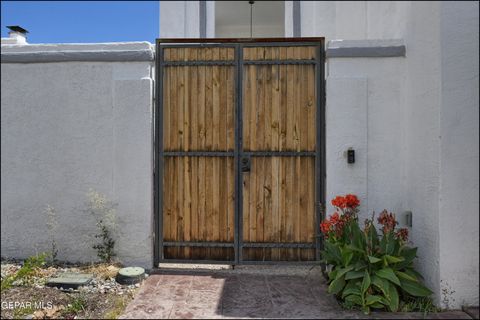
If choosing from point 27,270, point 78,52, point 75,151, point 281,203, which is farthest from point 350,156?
point 27,270

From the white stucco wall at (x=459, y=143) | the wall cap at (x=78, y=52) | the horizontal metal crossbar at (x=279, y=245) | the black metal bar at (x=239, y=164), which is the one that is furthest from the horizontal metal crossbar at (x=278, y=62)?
the horizontal metal crossbar at (x=279, y=245)

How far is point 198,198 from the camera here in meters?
4.07

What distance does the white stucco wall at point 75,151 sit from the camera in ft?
13.1

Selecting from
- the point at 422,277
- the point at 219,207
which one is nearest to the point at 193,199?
the point at 219,207

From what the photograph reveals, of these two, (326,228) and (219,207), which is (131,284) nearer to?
(219,207)

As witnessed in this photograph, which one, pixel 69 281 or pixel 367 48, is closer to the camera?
pixel 69 281

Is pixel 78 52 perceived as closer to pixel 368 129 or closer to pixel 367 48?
pixel 367 48

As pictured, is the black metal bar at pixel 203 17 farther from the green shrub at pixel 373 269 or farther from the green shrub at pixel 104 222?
the green shrub at pixel 373 269

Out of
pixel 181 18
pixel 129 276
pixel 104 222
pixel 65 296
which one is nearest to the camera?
pixel 65 296

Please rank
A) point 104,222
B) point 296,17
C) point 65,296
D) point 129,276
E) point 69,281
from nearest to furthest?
1. point 65,296
2. point 69,281
3. point 129,276
4. point 104,222
5. point 296,17

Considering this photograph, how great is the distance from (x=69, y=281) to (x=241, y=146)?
2.20 meters

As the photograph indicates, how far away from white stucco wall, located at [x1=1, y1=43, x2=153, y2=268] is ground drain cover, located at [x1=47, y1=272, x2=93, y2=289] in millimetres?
425

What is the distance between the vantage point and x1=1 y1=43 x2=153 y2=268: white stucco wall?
3979 mm

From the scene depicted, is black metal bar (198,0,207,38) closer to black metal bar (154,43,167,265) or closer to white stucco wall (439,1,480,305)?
black metal bar (154,43,167,265)
